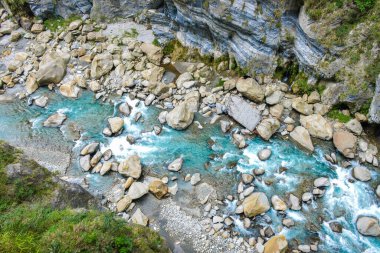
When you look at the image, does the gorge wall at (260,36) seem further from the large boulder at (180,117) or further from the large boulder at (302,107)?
the large boulder at (180,117)

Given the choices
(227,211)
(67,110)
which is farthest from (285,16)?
(67,110)

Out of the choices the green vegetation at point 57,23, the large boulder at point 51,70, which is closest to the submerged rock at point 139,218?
the large boulder at point 51,70

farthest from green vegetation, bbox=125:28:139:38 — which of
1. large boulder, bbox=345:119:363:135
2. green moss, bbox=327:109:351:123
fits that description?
large boulder, bbox=345:119:363:135

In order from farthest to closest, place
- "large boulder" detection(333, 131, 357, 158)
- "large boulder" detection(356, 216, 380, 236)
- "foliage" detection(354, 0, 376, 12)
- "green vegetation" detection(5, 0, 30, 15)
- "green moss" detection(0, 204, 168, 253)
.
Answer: "green vegetation" detection(5, 0, 30, 15)
"large boulder" detection(333, 131, 357, 158)
"foliage" detection(354, 0, 376, 12)
"large boulder" detection(356, 216, 380, 236)
"green moss" detection(0, 204, 168, 253)

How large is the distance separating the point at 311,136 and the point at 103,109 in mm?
12457

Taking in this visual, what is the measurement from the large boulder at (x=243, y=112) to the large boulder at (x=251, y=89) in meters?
0.49

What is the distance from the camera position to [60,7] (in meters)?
26.1

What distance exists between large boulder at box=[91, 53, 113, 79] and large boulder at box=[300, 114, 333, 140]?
1342cm

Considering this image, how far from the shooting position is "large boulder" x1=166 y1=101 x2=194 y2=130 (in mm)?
17719

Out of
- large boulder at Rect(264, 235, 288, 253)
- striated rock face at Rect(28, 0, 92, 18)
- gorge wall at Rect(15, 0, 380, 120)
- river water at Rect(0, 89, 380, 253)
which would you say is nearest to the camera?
large boulder at Rect(264, 235, 288, 253)

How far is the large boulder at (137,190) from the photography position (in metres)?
15.0

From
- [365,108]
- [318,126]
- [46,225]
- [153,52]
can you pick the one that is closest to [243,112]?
[318,126]

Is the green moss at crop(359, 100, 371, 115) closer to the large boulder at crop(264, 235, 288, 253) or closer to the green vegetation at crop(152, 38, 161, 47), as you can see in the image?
the large boulder at crop(264, 235, 288, 253)

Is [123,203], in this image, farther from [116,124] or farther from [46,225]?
[116,124]
